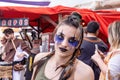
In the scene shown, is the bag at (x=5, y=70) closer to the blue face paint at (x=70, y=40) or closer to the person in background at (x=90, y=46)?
the person in background at (x=90, y=46)

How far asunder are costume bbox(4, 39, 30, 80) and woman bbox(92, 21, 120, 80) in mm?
2821

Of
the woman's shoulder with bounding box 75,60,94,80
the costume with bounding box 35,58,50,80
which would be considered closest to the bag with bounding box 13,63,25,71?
the costume with bounding box 35,58,50,80

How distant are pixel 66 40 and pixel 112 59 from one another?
0.87 metres

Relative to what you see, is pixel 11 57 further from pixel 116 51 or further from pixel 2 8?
pixel 116 51

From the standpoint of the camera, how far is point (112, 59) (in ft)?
7.88

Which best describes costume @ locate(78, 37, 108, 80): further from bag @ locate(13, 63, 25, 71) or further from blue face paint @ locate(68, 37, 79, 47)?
blue face paint @ locate(68, 37, 79, 47)

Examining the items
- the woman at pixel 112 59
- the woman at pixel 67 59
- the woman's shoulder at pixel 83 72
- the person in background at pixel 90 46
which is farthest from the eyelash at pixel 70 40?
the person in background at pixel 90 46

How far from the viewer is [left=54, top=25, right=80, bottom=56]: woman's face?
64.0 inches

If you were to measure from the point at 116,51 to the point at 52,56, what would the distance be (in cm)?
85

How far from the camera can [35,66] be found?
5.80 ft

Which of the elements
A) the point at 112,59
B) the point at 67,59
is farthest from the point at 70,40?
the point at 112,59

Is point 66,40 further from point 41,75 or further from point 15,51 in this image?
point 15,51

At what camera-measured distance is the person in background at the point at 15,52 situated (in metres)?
5.36

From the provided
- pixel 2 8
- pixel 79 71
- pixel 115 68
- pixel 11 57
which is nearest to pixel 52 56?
pixel 79 71
